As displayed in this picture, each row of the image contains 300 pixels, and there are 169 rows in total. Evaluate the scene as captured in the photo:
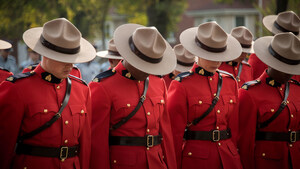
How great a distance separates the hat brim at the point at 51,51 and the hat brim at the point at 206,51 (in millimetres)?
1395

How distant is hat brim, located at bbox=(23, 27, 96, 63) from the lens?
12.4 ft

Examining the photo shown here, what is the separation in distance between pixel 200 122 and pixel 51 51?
2112 millimetres

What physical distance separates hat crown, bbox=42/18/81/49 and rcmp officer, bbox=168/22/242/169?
1.58 m

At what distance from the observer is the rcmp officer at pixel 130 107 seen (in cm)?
427

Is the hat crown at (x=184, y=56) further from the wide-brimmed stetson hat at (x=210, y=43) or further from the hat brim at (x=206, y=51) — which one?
the wide-brimmed stetson hat at (x=210, y=43)

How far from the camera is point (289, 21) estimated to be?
285 inches

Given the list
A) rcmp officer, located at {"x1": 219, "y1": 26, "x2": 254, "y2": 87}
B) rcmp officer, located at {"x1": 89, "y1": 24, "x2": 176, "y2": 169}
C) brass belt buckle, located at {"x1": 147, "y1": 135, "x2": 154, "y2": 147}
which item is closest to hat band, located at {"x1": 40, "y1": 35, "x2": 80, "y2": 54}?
rcmp officer, located at {"x1": 89, "y1": 24, "x2": 176, "y2": 169}

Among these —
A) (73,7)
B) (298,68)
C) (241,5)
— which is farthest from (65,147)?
(241,5)

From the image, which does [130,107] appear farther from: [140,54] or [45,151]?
[45,151]

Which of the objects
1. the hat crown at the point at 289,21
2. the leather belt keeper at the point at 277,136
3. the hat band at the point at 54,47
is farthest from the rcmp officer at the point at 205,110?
the hat crown at the point at 289,21

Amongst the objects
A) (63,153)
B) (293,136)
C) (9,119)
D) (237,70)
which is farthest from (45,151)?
(237,70)

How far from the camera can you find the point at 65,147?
3.96 metres

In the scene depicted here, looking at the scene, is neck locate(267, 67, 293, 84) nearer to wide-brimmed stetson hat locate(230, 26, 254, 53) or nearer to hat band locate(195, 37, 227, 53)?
hat band locate(195, 37, 227, 53)

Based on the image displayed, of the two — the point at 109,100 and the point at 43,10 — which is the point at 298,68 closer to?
the point at 109,100
